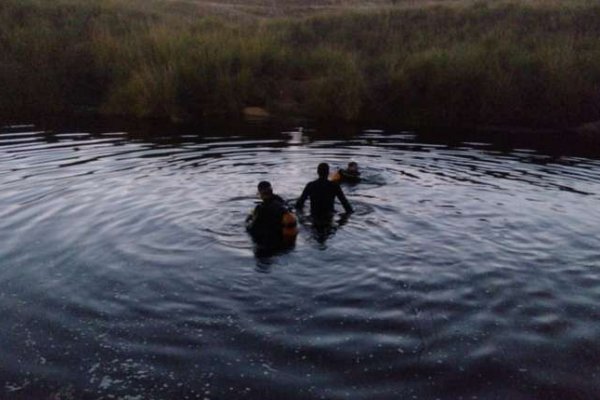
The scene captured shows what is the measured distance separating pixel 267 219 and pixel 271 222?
9 cm

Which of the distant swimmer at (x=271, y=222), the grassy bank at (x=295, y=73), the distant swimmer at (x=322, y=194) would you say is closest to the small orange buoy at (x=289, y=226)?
the distant swimmer at (x=271, y=222)

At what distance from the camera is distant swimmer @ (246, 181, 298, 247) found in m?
9.62

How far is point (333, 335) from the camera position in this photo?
279 inches

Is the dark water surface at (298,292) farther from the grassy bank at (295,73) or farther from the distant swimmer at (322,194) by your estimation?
the grassy bank at (295,73)

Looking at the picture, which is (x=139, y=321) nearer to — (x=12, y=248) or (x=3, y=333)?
(x=3, y=333)

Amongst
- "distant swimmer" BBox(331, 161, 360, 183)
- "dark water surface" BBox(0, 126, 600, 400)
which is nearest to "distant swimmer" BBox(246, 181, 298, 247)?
"dark water surface" BBox(0, 126, 600, 400)

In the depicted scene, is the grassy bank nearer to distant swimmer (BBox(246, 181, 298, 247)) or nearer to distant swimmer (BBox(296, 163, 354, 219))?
distant swimmer (BBox(296, 163, 354, 219))

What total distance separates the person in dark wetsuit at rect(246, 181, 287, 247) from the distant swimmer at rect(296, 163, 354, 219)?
4.46ft

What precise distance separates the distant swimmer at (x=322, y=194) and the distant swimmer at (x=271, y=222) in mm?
1357

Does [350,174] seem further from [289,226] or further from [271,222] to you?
[271,222]

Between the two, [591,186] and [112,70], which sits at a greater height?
[112,70]

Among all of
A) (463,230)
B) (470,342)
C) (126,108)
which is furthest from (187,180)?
(126,108)

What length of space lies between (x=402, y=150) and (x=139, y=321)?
12639mm

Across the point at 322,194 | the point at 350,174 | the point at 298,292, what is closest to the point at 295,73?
the point at 350,174
